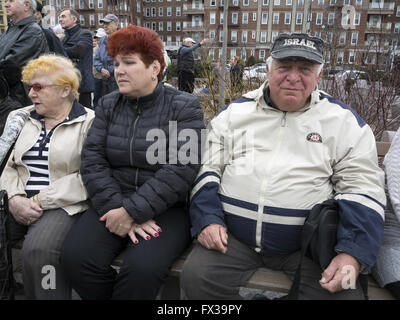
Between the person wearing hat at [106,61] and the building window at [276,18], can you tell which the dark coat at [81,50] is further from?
the building window at [276,18]

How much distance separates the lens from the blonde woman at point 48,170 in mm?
2236

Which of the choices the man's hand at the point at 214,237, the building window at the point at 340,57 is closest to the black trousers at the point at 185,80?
the building window at the point at 340,57

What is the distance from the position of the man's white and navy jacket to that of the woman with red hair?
0.20 meters

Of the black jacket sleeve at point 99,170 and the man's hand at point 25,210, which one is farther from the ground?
the black jacket sleeve at point 99,170

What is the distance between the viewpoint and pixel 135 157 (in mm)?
2332

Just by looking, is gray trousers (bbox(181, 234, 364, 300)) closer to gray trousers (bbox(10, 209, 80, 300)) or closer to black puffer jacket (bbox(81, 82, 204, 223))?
black puffer jacket (bbox(81, 82, 204, 223))

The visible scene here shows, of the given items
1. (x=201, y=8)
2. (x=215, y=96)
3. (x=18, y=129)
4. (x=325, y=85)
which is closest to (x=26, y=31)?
(x=18, y=129)

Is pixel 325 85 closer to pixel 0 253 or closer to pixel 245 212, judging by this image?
pixel 245 212

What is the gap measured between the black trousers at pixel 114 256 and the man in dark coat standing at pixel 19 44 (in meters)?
2.23

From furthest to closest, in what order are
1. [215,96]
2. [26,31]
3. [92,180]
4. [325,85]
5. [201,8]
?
[201,8], [215,96], [325,85], [26,31], [92,180]

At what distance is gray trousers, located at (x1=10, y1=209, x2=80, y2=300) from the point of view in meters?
2.18

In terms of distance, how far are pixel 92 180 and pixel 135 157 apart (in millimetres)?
321

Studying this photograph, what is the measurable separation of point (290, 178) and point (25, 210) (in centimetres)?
174

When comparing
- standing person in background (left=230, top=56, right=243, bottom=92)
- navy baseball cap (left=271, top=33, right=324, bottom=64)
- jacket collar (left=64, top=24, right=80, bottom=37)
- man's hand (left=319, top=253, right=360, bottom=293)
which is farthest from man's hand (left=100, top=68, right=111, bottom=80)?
man's hand (left=319, top=253, right=360, bottom=293)
